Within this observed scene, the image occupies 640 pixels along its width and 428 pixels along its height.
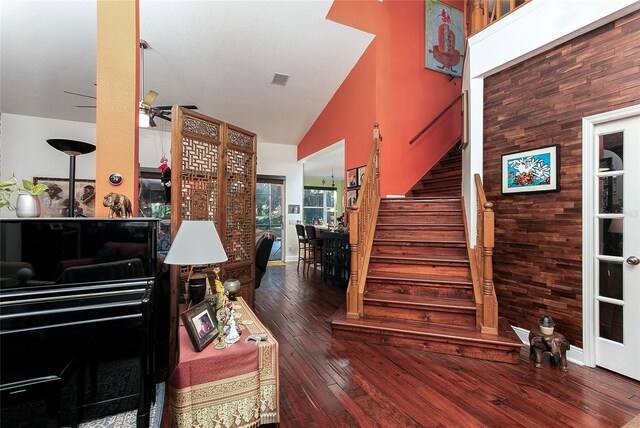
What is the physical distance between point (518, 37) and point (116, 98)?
3.89m

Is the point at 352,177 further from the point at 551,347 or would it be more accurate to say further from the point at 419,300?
the point at 551,347

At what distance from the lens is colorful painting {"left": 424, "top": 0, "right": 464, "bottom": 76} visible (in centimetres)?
519

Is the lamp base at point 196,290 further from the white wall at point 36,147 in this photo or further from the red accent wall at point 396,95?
the white wall at point 36,147

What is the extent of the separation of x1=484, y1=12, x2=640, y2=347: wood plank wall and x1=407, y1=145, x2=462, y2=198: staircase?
1569 mm

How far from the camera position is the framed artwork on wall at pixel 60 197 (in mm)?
5473

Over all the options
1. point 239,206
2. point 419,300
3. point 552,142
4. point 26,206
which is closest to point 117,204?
point 26,206

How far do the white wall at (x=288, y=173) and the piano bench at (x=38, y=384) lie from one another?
640cm

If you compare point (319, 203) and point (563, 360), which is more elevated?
point (319, 203)

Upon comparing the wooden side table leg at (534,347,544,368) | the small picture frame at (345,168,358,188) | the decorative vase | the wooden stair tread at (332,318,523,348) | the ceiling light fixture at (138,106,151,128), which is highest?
the ceiling light fixture at (138,106,151,128)

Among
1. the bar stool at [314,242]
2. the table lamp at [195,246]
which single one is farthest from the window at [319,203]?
the table lamp at [195,246]

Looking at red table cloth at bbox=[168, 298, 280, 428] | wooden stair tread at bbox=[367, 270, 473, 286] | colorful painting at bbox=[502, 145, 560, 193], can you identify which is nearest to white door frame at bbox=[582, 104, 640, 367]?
colorful painting at bbox=[502, 145, 560, 193]

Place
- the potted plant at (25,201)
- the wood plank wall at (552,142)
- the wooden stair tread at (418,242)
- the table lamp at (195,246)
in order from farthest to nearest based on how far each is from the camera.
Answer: the wooden stair tread at (418,242) → the wood plank wall at (552,142) → the table lamp at (195,246) → the potted plant at (25,201)

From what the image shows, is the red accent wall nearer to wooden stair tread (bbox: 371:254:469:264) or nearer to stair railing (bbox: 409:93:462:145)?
stair railing (bbox: 409:93:462:145)

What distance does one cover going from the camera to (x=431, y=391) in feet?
6.90
